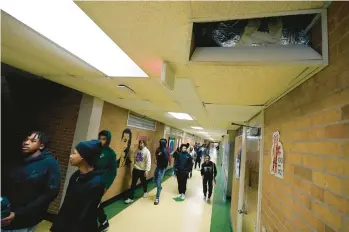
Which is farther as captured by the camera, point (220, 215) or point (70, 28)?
point (220, 215)

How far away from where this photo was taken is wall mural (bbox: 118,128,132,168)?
192 inches

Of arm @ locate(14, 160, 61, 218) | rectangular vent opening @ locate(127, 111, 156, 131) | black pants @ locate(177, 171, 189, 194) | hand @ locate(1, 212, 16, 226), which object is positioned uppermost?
rectangular vent opening @ locate(127, 111, 156, 131)

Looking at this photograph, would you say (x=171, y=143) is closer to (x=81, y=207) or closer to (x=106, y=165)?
(x=106, y=165)

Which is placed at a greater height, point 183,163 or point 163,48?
point 163,48

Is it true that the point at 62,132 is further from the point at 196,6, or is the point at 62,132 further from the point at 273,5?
the point at 273,5

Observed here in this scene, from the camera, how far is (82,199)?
181 cm

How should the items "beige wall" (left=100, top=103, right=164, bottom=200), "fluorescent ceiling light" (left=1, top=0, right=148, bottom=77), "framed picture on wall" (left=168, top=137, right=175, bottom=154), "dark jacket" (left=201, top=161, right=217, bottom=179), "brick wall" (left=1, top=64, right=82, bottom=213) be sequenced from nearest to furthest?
1. "fluorescent ceiling light" (left=1, top=0, right=148, bottom=77)
2. "brick wall" (left=1, top=64, right=82, bottom=213)
3. "beige wall" (left=100, top=103, right=164, bottom=200)
4. "dark jacket" (left=201, top=161, right=217, bottom=179)
5. "framed picture on wall" (left=168, top=137, right=175, bottom=154)

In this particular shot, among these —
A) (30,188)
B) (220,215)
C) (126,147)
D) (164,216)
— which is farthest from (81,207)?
(220,215)

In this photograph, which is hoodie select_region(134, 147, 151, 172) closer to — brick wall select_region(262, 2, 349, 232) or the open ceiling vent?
brick wall select_region(262, 2, 349, 232)

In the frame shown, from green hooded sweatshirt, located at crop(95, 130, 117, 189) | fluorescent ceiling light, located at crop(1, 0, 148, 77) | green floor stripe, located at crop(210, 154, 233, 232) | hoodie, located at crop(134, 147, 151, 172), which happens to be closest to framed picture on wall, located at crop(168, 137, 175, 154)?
green floor stripe, located at crop(210, 154, 233, 232)

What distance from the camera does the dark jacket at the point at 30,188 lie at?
5.87 feet

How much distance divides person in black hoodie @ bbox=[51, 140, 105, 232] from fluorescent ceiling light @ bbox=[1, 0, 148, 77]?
101 centimetres

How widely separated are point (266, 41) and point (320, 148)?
2.11 ft

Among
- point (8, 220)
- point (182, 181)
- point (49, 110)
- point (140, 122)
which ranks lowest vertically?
point (182, 181)
